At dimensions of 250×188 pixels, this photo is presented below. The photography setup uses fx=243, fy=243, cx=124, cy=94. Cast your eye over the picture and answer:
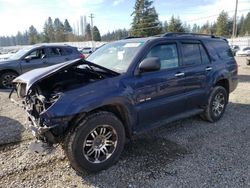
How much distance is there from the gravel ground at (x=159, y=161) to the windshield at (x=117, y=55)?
54.9 inches

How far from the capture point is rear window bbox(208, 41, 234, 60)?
5.30 metres

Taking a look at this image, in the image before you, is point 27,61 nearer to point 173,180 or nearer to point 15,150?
point 15,150

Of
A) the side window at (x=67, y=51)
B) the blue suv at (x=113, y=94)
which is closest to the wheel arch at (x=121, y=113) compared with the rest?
the blue suv at (x=113, y=94)

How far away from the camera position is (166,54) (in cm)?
420

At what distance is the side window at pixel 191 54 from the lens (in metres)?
4.48

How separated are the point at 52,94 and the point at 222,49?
407 cm

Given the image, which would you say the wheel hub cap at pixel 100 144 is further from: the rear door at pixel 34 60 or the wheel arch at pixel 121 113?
the rear door at pixel 34 60

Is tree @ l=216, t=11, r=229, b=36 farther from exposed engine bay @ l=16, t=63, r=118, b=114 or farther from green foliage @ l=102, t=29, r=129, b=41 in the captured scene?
exposed engine bay @ l=16, t=63, r=118, b=114

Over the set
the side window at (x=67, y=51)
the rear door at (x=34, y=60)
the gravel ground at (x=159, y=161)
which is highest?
the side window at (x=67, y=51)

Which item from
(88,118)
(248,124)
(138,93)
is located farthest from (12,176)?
(248,124)

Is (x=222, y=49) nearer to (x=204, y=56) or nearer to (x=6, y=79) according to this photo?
(x=204, y=56)

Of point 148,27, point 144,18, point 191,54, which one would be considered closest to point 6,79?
point 191,54

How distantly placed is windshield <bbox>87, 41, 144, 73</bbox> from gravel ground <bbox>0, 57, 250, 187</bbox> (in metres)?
1.40

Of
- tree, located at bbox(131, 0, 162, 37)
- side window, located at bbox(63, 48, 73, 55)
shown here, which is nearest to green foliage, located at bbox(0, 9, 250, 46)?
tree, located at bbox(131, 0, 162, 37)
